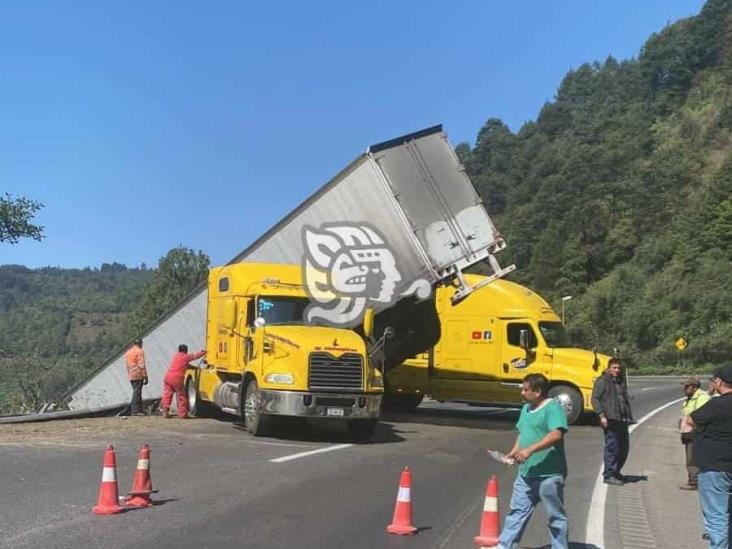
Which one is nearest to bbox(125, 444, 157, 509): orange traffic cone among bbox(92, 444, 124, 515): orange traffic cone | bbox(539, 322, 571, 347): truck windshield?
bbox(92, 444, 124, 515): orange traffic cone

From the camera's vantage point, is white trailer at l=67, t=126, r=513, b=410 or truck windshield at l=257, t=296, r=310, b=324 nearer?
truck windshield at l=257, t=296, r=310, b=324

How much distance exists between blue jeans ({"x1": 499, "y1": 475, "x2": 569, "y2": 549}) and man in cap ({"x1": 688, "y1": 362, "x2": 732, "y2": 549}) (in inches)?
42.1

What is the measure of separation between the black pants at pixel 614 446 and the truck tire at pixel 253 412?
580 cm

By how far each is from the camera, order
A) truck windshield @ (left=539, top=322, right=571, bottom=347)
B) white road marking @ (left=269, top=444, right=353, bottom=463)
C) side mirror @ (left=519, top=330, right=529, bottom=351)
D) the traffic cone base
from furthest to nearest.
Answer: truck windshield @ (left=539, top=322, right=571, bottom=347), side mirror @ (left=519, top=330, right=529, bottom=351), white road marking @ (left=269, top=444, right=353, bottom=463), the traffic cone base

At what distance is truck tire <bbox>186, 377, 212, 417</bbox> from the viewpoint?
17.8 m

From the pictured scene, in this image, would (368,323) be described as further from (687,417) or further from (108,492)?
(108,492)

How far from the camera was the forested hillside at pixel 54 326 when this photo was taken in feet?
88.3

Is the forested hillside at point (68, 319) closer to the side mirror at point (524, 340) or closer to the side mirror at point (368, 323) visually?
the side mirror at point (368, 323)

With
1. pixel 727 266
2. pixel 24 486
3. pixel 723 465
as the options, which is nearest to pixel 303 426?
pixel 24 486

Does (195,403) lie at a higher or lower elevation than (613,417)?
higher

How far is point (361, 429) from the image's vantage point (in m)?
14.2

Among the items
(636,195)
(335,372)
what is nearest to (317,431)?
(335,372)

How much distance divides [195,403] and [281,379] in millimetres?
5120

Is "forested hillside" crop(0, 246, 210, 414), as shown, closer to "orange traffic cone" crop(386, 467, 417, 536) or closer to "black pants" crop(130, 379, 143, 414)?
"black pants" crop(130, 379, 143, 414)
